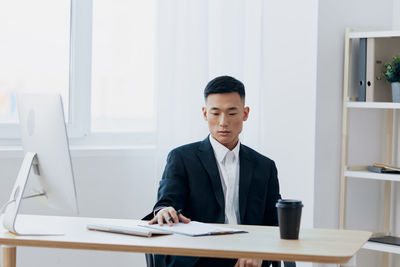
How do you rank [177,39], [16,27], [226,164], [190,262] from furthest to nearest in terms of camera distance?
[177,39] < [16,27] < [226,164] < [190,262]

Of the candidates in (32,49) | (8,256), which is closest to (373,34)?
(32,49)

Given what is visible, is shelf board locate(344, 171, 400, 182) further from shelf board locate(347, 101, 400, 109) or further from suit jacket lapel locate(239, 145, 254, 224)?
suit jacket lapel locate(239, 145, 254, 224)

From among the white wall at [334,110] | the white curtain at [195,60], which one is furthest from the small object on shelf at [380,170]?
the white curtain at [195,60]

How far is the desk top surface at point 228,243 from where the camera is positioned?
1.73 metres

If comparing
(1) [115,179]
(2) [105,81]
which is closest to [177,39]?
(2) [105,81]

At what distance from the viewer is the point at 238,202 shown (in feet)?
7.82

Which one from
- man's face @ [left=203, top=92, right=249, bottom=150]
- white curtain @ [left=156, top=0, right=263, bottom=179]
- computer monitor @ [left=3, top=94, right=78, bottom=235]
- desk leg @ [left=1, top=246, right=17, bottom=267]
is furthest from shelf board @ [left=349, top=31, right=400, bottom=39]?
desk leg @ [left=1, top=246, right=17, bottom=267]

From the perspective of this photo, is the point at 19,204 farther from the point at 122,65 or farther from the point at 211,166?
the point at 122,65

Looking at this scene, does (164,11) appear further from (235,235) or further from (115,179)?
(235,235)

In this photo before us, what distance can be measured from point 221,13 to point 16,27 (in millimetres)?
1039

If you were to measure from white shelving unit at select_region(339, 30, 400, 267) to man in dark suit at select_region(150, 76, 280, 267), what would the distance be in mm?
1038

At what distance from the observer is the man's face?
238cm

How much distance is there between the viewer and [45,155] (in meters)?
1.94

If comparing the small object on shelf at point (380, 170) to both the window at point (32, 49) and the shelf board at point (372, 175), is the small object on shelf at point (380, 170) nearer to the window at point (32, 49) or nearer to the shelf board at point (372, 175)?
the shelf board at point (372, 175)
